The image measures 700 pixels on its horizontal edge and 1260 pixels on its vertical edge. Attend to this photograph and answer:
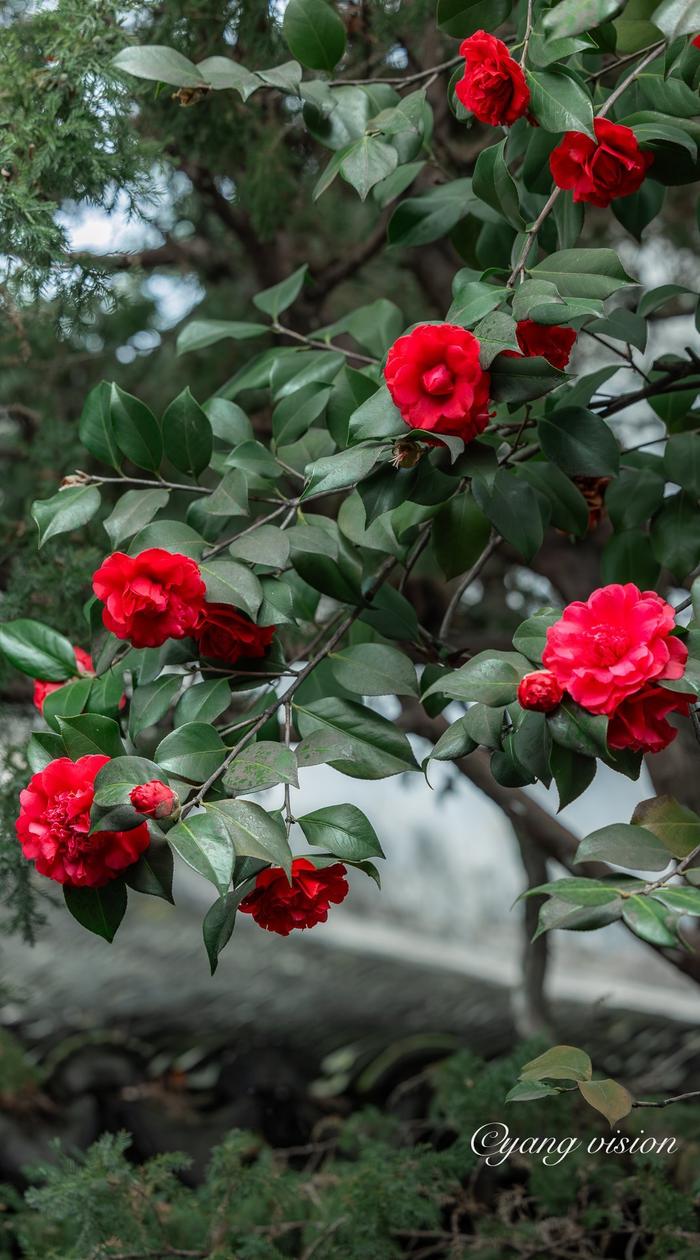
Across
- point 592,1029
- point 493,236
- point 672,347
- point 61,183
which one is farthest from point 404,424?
point 672,347

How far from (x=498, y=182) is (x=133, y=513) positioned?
12.1 inches

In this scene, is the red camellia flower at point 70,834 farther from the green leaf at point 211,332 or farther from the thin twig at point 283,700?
the green leaf at point 211,332

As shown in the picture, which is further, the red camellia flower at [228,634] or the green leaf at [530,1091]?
the red camellia flower at [228,634]

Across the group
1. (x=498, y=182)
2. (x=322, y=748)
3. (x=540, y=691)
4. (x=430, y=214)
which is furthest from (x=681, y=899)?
(x=430, y=214)

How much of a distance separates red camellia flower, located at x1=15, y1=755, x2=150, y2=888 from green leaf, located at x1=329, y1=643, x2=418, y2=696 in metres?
0.18

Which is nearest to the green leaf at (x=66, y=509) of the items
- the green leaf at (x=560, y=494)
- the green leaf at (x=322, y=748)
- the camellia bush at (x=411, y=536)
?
the camellia bush at (x=411, y=536)

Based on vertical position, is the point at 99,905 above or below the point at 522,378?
below

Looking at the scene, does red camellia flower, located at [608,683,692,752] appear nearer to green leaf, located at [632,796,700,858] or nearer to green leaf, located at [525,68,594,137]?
green leaf, located at [632,796,700,858]

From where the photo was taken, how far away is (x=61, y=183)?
0.88 m

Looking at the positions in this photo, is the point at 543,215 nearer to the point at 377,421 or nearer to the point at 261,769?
the point at 377,421

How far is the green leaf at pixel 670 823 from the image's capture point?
65 cm

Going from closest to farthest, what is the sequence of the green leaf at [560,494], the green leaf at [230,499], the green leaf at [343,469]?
the green leaf at [343,469]
the green leaf at [230,499]
the green leaf at [560,494]

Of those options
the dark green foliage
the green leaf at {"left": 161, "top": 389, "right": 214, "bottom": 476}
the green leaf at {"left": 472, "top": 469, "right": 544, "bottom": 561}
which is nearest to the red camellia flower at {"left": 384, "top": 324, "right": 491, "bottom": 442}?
the green leaf at {"left": 472, "top": 469, "right": 544, "bottom": 561}

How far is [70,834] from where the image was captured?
2.04 ft
